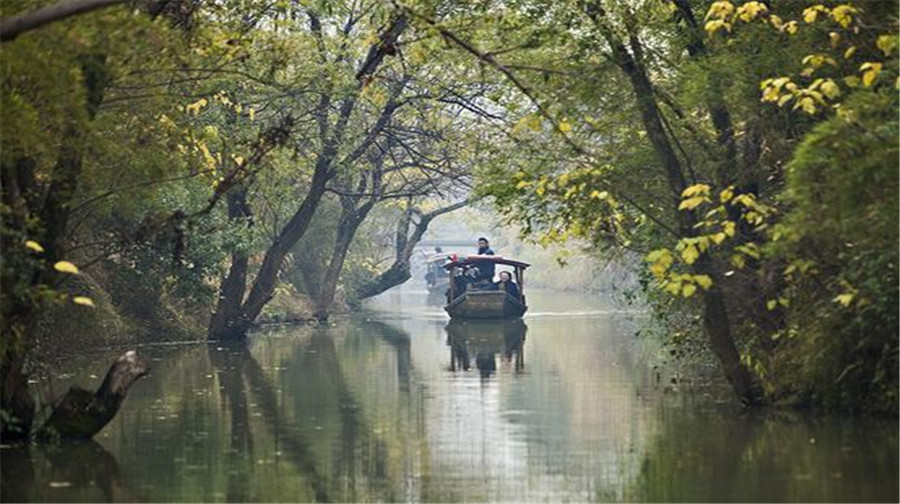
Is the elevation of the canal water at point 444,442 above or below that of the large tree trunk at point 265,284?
below

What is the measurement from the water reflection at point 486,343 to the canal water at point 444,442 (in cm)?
67

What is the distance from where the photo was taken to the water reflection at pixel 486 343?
2827cm


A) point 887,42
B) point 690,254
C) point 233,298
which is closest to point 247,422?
point 690,254

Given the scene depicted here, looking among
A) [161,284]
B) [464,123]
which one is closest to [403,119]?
[464,123]

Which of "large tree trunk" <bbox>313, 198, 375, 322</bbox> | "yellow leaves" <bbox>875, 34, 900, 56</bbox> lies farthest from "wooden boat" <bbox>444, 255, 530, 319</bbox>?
"yellow leaves" <bbox>875, 34, 900, 56</bbox>

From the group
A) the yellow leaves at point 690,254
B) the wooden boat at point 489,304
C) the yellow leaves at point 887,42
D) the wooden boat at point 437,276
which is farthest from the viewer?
the wooden boat at point 437,276

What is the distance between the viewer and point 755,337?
18.6m

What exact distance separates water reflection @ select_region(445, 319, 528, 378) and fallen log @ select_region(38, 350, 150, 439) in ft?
32.1

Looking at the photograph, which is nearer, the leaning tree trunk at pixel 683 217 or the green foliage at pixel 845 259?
the green foliage at pixel 845 259

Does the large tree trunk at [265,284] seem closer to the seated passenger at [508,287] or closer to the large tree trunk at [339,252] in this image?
the large tree trunk at [339,252]

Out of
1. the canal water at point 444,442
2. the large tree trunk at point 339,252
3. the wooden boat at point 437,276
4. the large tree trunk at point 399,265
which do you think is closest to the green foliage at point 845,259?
the canal water at point 444,442

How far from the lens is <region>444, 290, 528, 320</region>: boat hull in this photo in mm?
45812

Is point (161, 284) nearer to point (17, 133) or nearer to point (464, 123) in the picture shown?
point (464, 123)

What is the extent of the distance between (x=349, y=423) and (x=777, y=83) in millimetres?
6340
